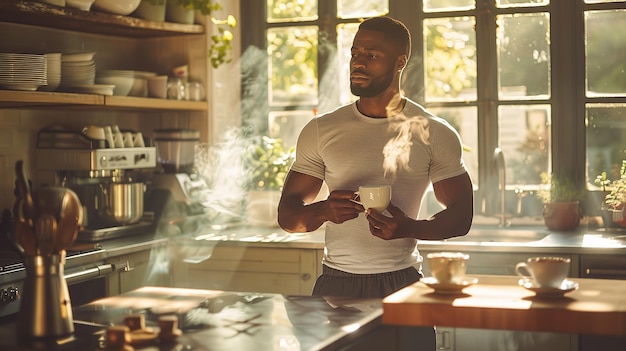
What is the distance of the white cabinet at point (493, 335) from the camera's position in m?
3.83

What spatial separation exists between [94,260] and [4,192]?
2.13 ft

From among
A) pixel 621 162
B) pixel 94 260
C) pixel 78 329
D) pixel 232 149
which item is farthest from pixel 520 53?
pixel 78 329

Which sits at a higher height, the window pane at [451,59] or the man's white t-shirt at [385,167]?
the window pane at [451,59]

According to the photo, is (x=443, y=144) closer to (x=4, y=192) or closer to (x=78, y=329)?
(x=78, y=329)

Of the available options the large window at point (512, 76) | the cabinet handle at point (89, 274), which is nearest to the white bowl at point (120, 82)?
the cabinet handle at point (89, 274)

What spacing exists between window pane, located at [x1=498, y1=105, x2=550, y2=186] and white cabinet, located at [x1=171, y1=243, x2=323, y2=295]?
1.20 m

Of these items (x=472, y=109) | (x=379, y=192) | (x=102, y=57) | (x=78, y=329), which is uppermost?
(x=102, y=57)

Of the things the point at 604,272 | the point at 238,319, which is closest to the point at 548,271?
the point at 238,319

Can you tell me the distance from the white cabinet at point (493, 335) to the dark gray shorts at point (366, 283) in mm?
884

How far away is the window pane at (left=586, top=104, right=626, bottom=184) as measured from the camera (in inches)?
179

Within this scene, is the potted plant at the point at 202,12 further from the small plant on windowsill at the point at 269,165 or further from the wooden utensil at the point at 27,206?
the wooden utensil at the point at 27,206

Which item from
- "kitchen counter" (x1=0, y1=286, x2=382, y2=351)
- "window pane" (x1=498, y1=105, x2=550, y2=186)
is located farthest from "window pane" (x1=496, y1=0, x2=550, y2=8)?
"kitchen counter" (x1=0, y1=286, x2=382, y2=351)

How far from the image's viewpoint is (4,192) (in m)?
4.16

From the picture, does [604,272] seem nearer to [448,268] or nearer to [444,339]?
[444,339]
